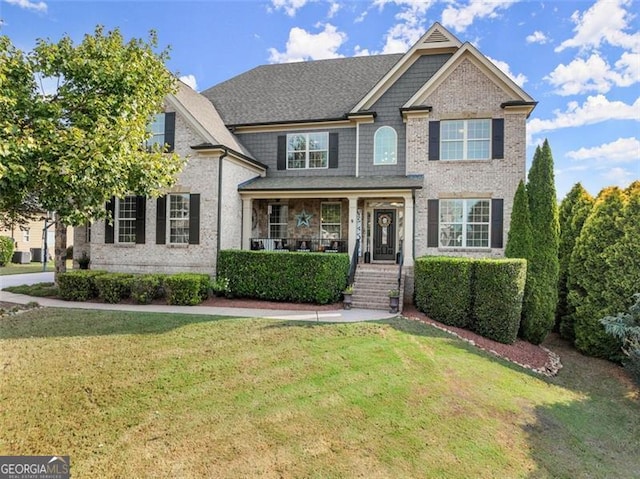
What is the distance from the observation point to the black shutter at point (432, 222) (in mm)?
14133

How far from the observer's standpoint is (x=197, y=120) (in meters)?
14.4

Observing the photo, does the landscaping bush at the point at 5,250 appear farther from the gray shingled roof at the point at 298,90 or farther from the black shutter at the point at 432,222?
the black shutter at the point at 432,222

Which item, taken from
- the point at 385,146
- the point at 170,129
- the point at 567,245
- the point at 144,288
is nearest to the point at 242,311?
the point at 144,288

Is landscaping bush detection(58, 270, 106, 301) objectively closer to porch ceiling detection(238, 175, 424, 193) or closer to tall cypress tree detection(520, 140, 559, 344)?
porch ceiling detection(238, 175, 424, 193)

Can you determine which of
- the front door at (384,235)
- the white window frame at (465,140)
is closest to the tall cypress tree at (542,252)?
the white window frame at (465,140)

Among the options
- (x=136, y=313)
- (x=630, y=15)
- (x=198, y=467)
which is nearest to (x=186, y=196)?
(x=136, y=313)

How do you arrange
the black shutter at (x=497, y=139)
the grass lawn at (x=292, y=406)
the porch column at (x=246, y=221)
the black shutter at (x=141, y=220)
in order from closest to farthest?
the grass lawn at (x=292, y=406) < the black shutter at (x=497, y=139) < the black shutter at (x=141, y=220) < the porch column at (x=246, y=221)

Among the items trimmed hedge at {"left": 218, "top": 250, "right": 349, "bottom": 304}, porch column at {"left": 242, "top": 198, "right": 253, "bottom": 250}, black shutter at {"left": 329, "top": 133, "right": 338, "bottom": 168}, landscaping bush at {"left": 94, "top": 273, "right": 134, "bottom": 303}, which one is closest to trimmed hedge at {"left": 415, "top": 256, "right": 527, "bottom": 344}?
trimmed hedge at {"left": 218, "top": 250, "right": 349, "bottom": 304}

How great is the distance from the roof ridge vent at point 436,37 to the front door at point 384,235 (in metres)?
7.13

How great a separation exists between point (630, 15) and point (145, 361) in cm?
1497

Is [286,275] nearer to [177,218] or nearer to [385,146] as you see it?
[177,218]

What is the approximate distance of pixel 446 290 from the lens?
1151cm

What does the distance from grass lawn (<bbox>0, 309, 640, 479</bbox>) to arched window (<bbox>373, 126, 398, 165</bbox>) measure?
26.9 feet

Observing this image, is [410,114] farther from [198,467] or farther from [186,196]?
[198,467]
